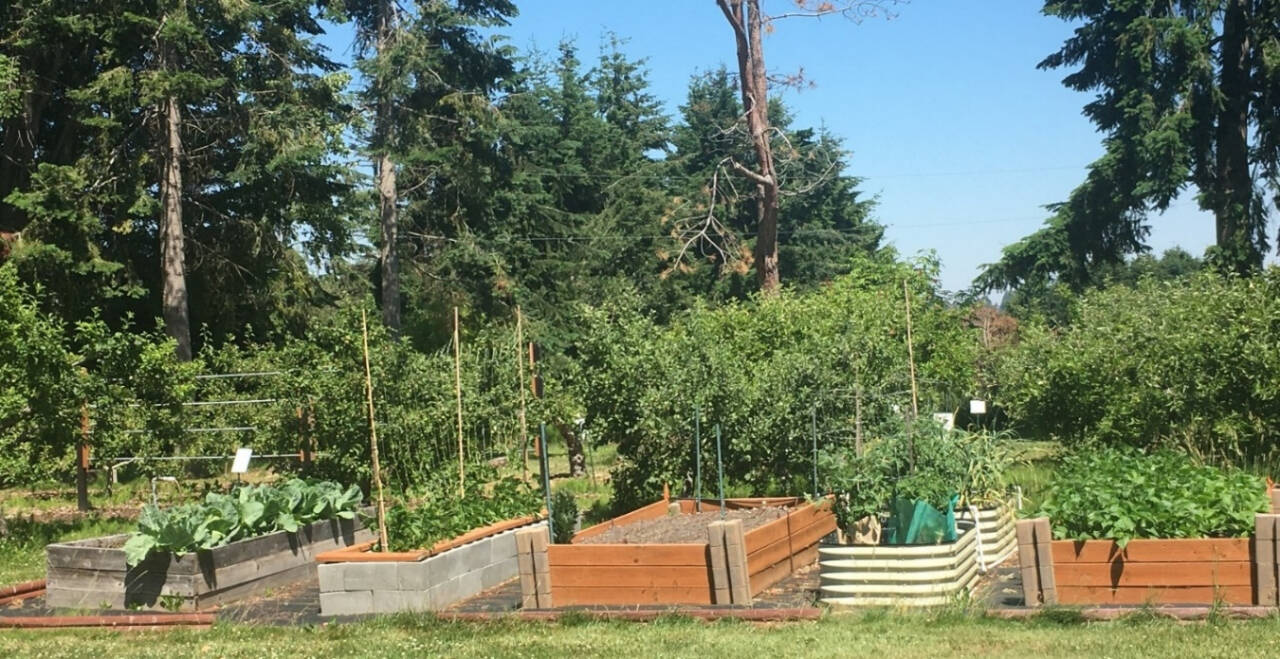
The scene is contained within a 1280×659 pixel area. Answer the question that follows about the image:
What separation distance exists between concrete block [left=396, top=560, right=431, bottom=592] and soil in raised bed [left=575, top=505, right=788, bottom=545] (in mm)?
1278

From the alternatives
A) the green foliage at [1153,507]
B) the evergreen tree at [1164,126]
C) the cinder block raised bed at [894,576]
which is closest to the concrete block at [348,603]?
the cinder block raised bed at [894,576]

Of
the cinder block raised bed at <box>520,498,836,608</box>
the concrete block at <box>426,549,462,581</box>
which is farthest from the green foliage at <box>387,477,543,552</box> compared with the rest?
the cinder block raised bed at <box>520,498,836,608</box>

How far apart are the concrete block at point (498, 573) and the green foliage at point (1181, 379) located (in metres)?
7.01

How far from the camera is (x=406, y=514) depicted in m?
8.59

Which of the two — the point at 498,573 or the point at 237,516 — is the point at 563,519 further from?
the point at 237,516

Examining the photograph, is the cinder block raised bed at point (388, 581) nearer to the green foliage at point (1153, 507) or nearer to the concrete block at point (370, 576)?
the concrete block at point (370, 576)

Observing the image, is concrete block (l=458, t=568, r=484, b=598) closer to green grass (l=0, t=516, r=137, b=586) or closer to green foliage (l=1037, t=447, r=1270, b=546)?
green foliage (l=1037, t=447, r=1270, b=546)

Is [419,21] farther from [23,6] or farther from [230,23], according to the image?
[23,6]

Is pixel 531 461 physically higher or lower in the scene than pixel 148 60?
lower

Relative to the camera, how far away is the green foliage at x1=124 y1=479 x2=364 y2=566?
842cm

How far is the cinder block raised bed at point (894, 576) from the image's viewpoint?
7.12 meters

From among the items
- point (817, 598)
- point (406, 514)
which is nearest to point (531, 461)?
point (406, 514)

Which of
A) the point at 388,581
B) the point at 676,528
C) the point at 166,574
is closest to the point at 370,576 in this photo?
the point at 388,581

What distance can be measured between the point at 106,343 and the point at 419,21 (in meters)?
12.9
